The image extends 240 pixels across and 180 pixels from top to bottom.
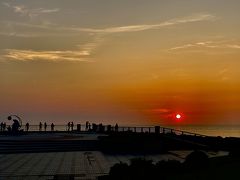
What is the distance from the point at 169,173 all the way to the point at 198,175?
1.25m

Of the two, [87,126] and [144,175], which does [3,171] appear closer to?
[144,175]

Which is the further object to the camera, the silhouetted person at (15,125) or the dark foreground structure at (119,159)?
the silhouetted person at (15,125)

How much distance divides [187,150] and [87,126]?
1166 inches

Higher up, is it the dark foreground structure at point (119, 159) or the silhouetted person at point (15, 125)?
the silhouetted person at point (15, 125)

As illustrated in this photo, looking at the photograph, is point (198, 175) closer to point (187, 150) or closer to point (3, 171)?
point (3, 171)

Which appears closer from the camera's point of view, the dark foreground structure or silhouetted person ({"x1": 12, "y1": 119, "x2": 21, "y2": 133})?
the dark foreground structure

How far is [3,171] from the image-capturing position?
70.3 ft

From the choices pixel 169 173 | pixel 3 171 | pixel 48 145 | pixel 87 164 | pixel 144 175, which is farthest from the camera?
pixel 48 145

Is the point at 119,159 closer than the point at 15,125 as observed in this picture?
Yes


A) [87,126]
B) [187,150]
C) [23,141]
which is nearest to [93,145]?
[23,141]

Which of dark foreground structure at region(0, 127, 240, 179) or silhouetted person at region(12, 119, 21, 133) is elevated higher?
silhouetted person at region(12, 119, 21, 133)

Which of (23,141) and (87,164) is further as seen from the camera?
(23,141)

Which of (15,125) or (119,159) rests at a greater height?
(15,125)

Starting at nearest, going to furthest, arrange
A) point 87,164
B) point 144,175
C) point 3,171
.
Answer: point 144,175, point 3,171, point 87,164
